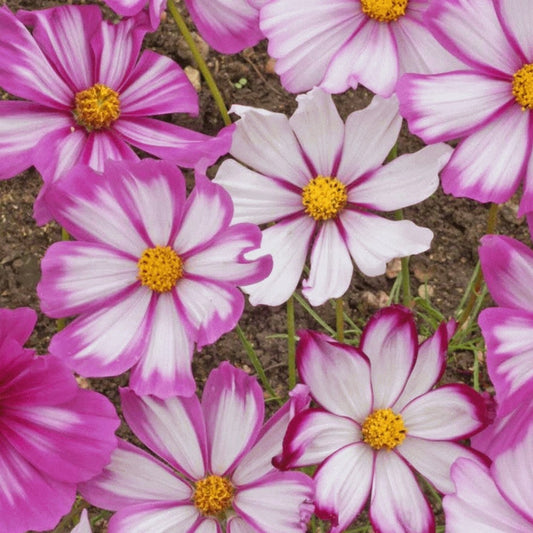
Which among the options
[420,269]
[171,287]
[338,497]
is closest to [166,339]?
[171,287]

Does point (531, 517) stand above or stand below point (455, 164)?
below

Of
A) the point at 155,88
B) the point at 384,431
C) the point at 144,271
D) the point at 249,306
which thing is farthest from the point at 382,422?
the point at 249,306

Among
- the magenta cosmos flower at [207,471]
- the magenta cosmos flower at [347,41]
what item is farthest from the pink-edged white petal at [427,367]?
the magenta cosmos flower at [347,41]

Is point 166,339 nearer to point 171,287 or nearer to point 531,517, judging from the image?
point 171,287

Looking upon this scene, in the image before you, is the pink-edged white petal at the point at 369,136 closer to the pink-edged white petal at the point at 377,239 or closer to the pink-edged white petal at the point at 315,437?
the pink-edged white petal at the point at 377,239

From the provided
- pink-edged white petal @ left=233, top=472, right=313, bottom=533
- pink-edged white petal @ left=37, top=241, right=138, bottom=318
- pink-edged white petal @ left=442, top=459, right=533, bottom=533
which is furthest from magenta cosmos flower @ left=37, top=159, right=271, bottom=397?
pink-edged white petal @ left=442, top=459, right=533, bottom=533

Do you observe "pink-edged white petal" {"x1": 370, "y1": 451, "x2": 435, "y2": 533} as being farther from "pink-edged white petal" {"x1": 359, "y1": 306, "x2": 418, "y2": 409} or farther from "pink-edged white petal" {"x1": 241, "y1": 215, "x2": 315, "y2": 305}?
"pink-edged white petal" {"x1": 241, "y1": 215, "x2": 315, "y2": 305}

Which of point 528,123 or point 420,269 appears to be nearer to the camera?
point 528,123
